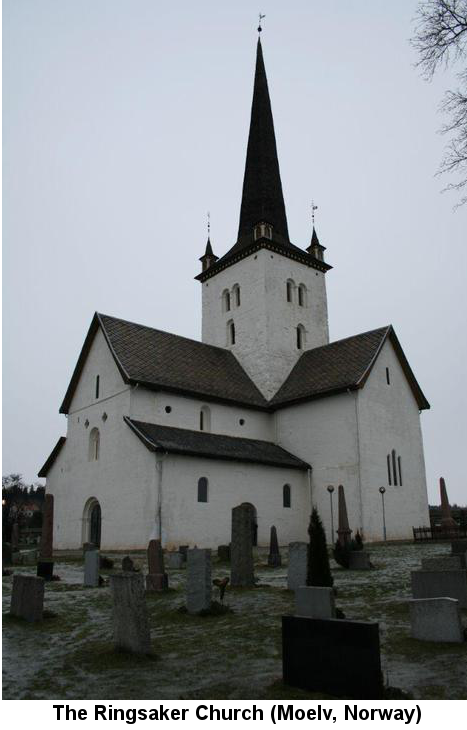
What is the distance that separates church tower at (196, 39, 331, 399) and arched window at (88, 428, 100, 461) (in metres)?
10.2

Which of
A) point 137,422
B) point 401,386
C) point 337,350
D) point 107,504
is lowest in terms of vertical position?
point 107,504

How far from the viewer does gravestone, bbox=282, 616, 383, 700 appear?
528cm

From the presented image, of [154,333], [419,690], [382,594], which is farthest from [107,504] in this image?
[419,690]

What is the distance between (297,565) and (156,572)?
10.5 ft

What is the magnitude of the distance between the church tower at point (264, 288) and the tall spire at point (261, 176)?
Result: 0.07 metres

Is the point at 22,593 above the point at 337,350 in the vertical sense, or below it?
below

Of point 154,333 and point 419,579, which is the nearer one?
point 419,579

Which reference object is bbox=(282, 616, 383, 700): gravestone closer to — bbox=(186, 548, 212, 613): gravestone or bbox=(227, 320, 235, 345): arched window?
bbox=(186, 548, 212, 613): gravestone

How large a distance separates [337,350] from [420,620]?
27.1 m

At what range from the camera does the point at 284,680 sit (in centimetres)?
575

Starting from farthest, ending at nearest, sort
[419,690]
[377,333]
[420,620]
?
[377,333], [420,620], [419,690]

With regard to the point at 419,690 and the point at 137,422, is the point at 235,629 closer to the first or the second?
the point at 419,690

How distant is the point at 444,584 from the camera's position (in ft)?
31.4

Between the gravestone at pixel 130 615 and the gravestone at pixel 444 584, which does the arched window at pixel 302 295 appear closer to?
the gravestone at pixel 444 584
